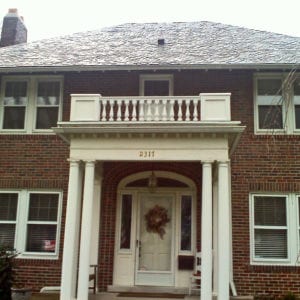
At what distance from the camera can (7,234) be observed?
40.9ft

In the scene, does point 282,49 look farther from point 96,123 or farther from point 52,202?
point 52,202

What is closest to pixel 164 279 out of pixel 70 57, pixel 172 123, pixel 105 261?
pixel 105 261

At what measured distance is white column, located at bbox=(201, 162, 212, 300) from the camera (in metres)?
9.30

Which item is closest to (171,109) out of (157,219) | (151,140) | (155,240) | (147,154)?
(151,140)

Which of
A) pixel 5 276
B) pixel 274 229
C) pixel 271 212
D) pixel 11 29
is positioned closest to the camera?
pixel 5 276

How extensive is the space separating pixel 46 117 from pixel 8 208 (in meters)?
2.65

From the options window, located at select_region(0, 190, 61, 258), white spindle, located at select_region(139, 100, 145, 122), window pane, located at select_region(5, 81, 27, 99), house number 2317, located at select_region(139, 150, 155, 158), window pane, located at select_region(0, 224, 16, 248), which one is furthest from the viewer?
window pane, located at select_region(5, 81, 27, 99)

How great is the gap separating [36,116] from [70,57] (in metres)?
1.90

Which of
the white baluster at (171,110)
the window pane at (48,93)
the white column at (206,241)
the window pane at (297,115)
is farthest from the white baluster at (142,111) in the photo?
the window pane at (297,115)

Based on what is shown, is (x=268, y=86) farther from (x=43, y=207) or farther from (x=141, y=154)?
(x=43, y=207)

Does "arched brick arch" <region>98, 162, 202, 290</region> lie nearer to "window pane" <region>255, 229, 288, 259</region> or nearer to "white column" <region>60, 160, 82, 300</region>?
"window pane" <region>255, 229, 288, 259</region>

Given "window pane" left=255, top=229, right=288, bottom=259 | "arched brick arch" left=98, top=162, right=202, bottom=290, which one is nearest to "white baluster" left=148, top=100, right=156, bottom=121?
"arched brick arch" left=98, top=162, right=202, bottom=290

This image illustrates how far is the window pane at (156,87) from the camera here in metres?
13.0

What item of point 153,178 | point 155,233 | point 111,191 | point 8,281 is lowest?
point 8,281
